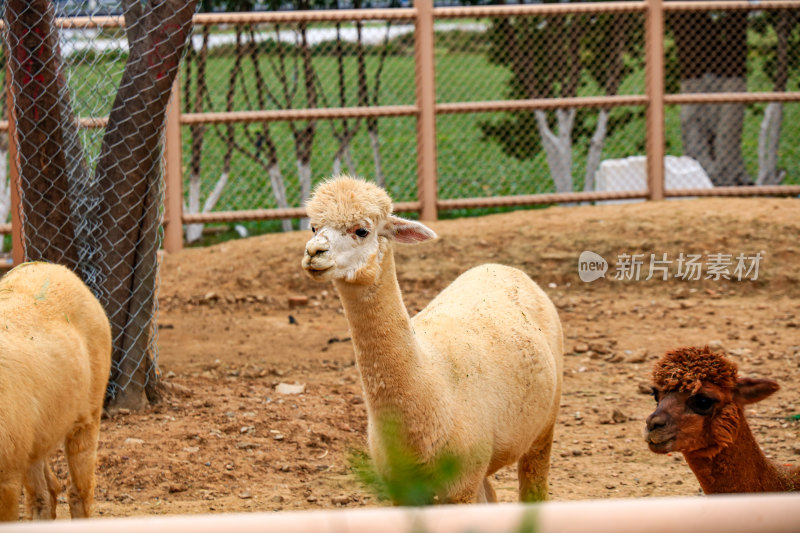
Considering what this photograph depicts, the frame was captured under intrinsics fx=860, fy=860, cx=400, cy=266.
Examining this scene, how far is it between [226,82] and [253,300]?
5.92 metres

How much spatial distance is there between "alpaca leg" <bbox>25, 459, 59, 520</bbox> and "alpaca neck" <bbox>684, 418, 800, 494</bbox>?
2.93 meters

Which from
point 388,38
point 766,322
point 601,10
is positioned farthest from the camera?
point 388,38

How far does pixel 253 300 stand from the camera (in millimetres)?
8180

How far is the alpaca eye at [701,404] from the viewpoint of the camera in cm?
346

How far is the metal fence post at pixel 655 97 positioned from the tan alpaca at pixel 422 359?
21.7 ft

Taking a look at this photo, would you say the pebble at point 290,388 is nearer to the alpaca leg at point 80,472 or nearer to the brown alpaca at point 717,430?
the alpaca leg at point 80,472

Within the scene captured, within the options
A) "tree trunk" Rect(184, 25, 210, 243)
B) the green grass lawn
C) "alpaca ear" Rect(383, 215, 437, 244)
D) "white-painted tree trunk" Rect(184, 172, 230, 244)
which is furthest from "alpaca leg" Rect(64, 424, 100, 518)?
the green grass lawn

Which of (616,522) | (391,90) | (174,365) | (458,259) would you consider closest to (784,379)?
(458,259)

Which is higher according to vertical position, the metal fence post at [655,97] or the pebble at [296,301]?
the metal fence post at [655,97]

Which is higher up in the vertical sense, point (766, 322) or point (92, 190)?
point (92, 190)

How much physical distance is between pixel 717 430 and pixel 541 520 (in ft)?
8.19

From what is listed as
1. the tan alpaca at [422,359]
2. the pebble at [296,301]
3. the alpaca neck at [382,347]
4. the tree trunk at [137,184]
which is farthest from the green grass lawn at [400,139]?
the alpaca neck at [382,347]

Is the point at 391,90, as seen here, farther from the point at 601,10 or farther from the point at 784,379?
the point at 784,379

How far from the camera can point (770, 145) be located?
40.1 ft
